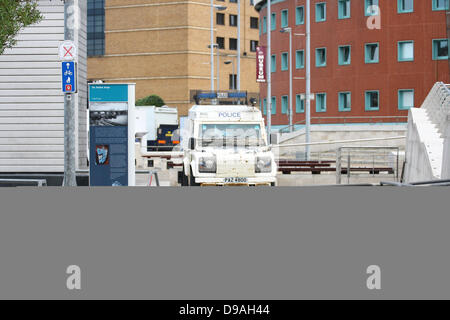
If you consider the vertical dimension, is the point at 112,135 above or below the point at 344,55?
below

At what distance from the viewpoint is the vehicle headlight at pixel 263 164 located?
19.6 m

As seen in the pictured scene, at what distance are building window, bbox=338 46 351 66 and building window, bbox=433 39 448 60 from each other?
22.6 ft

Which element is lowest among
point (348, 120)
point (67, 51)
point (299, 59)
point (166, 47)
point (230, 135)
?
point (230, 135)

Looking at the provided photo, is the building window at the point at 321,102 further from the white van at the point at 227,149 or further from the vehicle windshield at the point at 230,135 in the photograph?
the vehicle windshield at the point at 230,135

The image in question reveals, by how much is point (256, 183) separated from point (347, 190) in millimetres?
16180

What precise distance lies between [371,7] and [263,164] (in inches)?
1690

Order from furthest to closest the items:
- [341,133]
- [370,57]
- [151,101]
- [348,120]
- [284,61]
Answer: [151,101]
[284,61]
[348,120]
[370,57]
[341,133]

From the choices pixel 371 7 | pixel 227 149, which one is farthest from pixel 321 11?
pixel 227 149

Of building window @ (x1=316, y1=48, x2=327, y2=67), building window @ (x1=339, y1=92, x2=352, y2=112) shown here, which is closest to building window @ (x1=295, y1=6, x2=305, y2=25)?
building window @ (x1=316, y1=48, x2=327, y2=67)

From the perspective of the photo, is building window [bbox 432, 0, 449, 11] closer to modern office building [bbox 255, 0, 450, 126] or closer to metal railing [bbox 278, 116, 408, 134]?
modern office building [bbox 255, 0, 450, 126]

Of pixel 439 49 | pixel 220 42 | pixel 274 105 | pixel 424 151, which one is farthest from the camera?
pixel 220 42

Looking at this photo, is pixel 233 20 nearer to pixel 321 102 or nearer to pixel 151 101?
pixel 151 101

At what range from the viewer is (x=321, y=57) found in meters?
63.9
